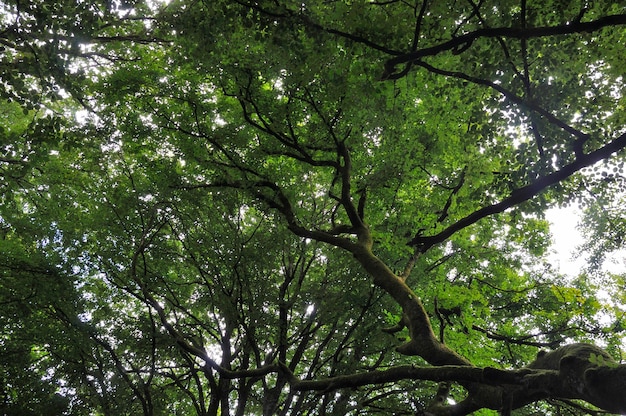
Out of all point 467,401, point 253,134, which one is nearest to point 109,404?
point 253,134

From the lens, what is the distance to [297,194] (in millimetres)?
8594

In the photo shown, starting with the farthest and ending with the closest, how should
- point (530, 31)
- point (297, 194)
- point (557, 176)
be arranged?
point (297, 194) → point (557, 176) → point (530, 31)

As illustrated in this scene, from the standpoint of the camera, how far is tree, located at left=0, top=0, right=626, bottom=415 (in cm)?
479

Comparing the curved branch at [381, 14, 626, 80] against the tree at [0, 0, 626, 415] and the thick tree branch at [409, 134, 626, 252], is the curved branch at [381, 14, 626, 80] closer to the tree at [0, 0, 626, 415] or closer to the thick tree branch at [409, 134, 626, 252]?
the tree at [0, 0, 626, 415]

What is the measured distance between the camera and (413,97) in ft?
23.7

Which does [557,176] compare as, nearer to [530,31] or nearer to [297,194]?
[530,31]

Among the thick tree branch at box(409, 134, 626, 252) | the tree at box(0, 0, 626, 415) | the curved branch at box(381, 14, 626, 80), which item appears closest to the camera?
the curved branch at box(381, 14, 626, 80)

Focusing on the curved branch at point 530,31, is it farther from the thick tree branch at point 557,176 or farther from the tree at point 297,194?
the thick tree branch at point 557,176

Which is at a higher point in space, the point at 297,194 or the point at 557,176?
the point at 297,194

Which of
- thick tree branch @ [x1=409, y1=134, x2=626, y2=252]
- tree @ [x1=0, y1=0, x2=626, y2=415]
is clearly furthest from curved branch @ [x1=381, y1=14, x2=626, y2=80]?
thick tree branch @ [x1=409, y1=134, x2=626, y2=252]

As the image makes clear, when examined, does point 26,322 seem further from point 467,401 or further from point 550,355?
point 550,355

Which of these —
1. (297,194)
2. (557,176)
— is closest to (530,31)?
(557,176)

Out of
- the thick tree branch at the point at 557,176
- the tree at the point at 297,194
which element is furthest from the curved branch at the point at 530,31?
the thick tree branch at the point at 557,176

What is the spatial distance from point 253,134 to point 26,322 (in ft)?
19.4
